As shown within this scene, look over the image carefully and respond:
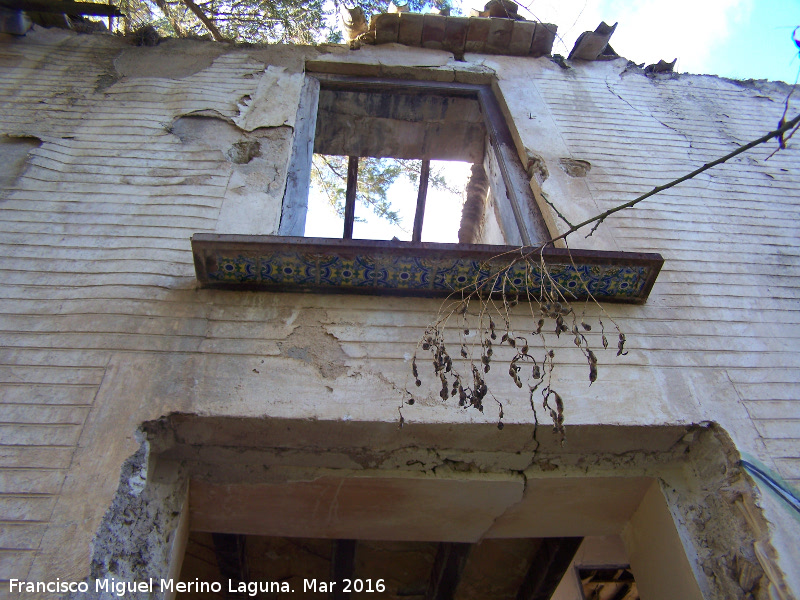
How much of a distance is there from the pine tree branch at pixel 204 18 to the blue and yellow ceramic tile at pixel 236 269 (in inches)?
172

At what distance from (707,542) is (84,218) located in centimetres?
333

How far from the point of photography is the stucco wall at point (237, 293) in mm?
2270

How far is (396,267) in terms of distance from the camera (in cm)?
278

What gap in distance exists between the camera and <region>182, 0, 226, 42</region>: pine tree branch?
606 centimetres

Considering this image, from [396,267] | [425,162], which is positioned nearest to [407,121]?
[425,162]

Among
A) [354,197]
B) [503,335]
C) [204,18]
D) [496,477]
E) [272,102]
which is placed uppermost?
[204,18]

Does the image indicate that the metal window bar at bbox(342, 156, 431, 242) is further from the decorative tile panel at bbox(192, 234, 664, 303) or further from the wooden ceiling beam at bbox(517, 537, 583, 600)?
the wooden ceiling beam at bbox(517, 537, 583, 600)

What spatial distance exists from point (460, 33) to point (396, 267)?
3245mm

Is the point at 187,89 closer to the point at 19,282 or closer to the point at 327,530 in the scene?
the point at 19,282

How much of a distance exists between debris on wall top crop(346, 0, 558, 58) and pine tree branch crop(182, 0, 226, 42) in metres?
1.92

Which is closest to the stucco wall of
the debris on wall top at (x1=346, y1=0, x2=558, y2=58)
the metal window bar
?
the debris on wall top at (x1=346, y1=0, x2=558, y2=58)

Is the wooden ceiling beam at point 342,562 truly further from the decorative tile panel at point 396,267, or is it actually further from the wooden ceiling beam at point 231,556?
the decorative tile panel at point 396,267

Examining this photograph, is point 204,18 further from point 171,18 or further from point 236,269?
point 236,269

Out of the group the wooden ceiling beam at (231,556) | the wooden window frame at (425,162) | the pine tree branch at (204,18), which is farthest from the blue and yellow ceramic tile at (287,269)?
the pine tree branch at (204,18)
